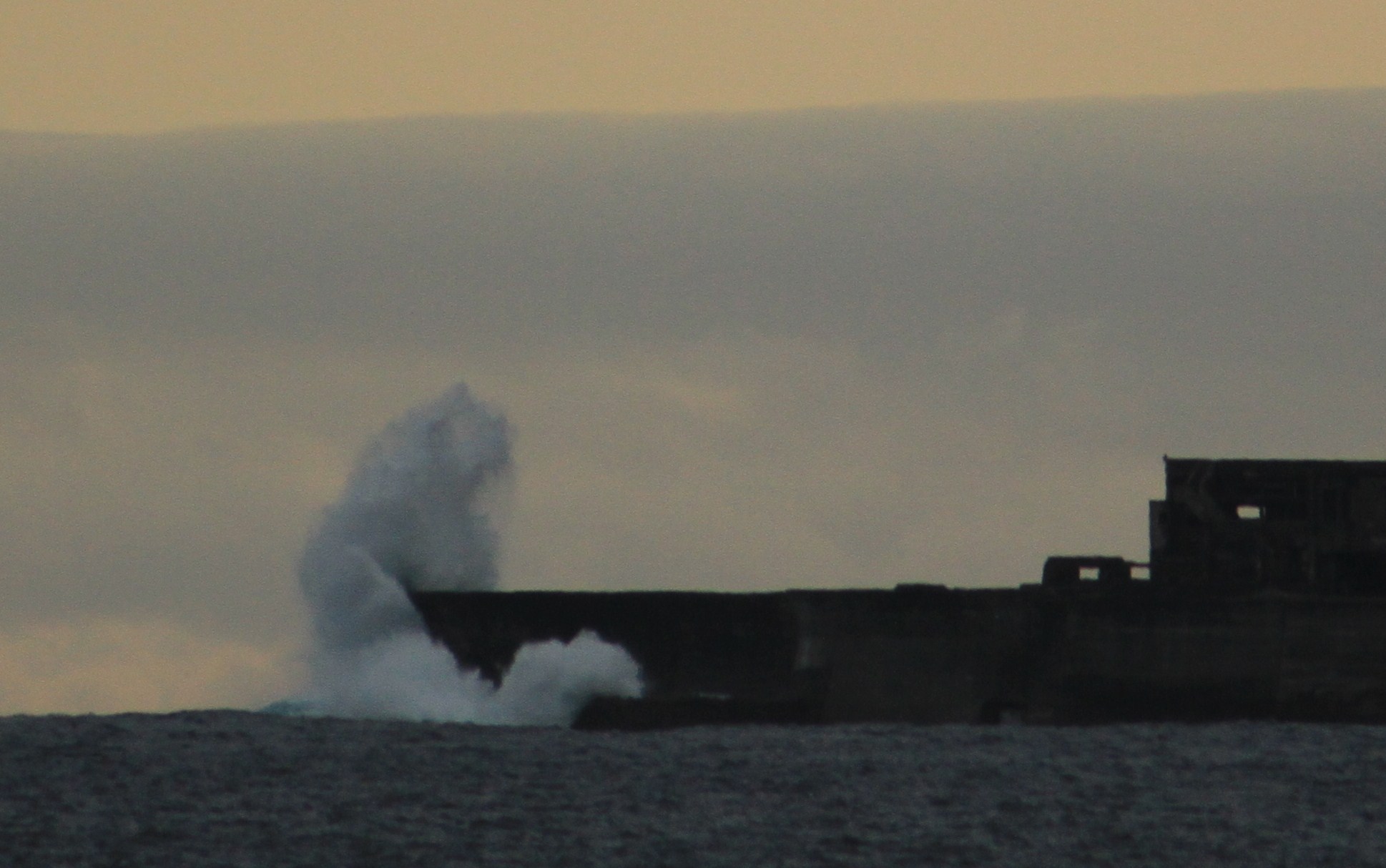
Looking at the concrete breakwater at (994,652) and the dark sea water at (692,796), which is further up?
the concrete breakwater at (994,652)

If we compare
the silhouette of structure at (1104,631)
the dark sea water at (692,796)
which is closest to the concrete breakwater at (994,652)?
the silhouette of structure at (1104,631)

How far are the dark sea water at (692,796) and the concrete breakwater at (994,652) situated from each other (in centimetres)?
85

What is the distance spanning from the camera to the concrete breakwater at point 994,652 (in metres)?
46.3

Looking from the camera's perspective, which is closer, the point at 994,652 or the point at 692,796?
the point at 692,796

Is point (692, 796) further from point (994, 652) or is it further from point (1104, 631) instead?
point (1104, 631)

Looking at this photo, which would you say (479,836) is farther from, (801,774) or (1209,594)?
(1209,594)

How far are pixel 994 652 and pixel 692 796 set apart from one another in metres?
4.81

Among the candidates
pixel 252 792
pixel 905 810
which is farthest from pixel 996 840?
pixel 252 792

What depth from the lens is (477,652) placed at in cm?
4944

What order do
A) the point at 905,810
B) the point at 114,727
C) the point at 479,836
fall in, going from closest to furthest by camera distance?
the point at 479,836, the point at 905,810, the point at 114,727

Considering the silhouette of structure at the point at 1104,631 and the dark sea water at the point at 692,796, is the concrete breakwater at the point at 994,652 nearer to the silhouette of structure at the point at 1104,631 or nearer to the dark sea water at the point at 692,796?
the silhouette of structure at the point at 1104,631

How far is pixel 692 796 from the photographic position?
45.1m

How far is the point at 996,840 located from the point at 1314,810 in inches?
234

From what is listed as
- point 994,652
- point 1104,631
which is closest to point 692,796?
point 994,652
